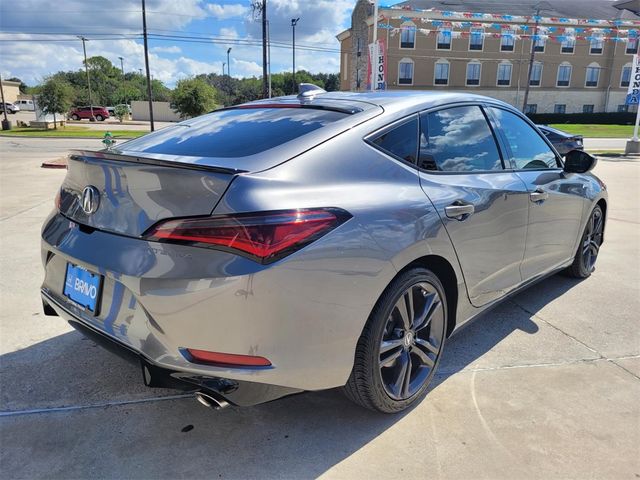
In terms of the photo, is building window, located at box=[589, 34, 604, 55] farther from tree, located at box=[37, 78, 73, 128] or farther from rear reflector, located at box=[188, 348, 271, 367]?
rear reflector, located at box=[188, 348, 271, 367]

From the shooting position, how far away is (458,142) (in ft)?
9.89

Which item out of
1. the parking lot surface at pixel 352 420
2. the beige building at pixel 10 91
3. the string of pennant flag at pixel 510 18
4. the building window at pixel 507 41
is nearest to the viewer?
the parking lot surface at pixel 352 420

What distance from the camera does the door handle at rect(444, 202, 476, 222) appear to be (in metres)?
2.63

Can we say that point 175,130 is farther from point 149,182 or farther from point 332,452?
point 332,452

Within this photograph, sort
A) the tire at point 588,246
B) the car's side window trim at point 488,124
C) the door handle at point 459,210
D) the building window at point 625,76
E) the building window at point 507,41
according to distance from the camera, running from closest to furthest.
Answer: the door handle at point 459,210 < the car's side window trim at point 488,124 < the tire at point 588,246 < the building window at point 507,41 < the building window at point 625,76

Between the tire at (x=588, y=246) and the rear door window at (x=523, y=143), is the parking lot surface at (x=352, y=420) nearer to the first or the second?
the tire at (x=588, y=246)

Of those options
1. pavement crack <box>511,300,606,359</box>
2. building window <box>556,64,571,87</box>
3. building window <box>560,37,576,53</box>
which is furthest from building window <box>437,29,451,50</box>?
pavement crack <box>511,300,606,359</box>

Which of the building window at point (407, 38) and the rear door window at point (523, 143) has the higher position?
the building window at point (407, 38)

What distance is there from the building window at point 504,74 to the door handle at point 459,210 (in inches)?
2240

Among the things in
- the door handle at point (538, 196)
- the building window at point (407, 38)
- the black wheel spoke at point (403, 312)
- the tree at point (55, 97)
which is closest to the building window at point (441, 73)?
the building window at point (407, 38)

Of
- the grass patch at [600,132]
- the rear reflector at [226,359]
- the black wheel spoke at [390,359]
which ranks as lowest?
the grass patch at [600,132]

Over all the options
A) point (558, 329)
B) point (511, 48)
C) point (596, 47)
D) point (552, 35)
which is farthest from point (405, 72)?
point (558, 329)

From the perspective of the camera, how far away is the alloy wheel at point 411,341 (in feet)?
8.18

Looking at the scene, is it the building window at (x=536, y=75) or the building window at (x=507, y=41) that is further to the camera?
the building window at (x=536, y=75)
